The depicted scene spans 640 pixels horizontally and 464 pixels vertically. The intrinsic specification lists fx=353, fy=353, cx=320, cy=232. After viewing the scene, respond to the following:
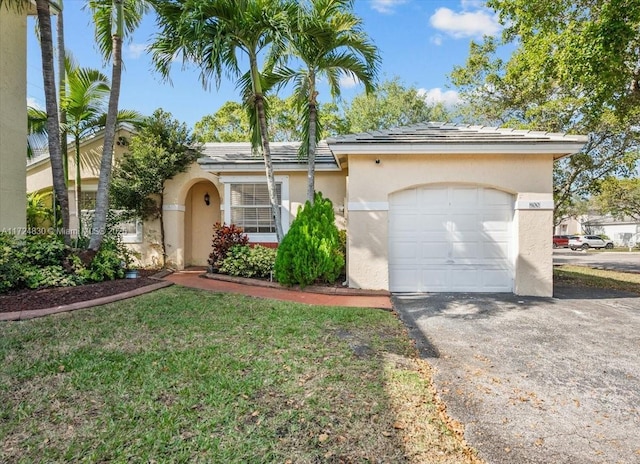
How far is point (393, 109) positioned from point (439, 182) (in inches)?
945

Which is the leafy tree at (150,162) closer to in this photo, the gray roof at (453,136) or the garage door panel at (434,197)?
the gray roof at (453,136)

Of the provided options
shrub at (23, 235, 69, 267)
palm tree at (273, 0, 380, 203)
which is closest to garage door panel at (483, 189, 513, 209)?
palm tree at (273, 0, 380, 203)

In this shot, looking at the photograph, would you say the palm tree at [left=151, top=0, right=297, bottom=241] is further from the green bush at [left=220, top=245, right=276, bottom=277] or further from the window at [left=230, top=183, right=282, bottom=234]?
the green bush at [left=220, top=245, right=276, bottom=277]

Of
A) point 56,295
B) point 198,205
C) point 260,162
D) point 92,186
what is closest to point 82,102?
point 92,186

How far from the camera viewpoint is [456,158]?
8422 millimetres

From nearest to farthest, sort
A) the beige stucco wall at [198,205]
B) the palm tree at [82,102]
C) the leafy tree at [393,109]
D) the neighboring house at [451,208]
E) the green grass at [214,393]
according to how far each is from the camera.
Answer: the green grass at [214,393]
the neighboring house at [451,208]
the palm tree at [82,102]
the beige stucco wall at [198,205]
the leafy tree at [393,109]

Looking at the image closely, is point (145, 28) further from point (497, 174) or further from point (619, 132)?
point (619, 132)

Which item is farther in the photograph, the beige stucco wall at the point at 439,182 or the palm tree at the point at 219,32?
the beige stucco wall at the point at 439,182

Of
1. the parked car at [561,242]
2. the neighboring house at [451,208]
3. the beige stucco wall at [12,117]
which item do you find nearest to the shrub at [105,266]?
the beige stucco wall at [12,117]

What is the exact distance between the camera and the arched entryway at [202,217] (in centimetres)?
1318

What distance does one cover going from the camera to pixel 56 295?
21.7 ft

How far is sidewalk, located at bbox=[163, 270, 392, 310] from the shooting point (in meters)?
7.54

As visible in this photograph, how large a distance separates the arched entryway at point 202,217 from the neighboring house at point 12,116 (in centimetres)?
512

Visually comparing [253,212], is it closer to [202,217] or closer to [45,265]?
[202,217]
